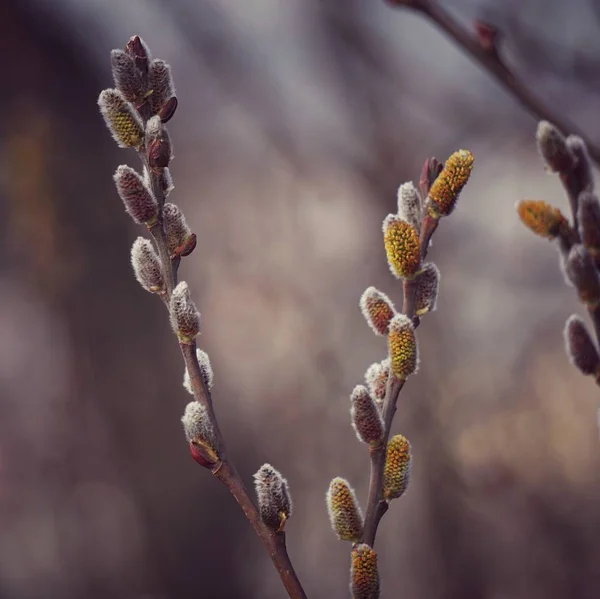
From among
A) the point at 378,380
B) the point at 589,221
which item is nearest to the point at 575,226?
the point at 589,221

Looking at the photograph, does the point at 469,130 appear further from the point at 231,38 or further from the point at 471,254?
the point at 231,38

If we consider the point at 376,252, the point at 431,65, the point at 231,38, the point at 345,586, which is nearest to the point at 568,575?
the point at 345,586

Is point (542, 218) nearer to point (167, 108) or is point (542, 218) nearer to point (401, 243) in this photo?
point (401, 243)

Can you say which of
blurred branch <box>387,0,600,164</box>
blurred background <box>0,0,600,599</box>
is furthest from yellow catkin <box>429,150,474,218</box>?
blurred background <box>0,0,600,599</box>

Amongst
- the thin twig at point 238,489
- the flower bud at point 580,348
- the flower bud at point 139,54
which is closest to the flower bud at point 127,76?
the flower bud at point 139,54

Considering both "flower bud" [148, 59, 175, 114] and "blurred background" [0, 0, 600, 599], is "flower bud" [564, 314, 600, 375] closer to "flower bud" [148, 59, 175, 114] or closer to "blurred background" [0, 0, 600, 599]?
"flower bud" [148, 59, 175, 114]
